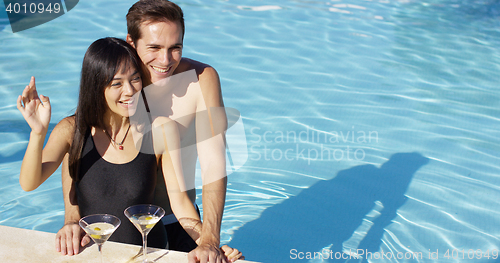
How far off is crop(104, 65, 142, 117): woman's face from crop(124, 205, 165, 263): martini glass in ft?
1.88

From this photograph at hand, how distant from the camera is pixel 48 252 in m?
1.83

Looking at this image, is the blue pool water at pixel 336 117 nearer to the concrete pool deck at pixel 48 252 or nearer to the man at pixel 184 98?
the man at pixel 184 98

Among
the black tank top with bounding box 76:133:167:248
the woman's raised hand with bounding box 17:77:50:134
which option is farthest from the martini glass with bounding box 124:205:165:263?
the woman's raised hand with bounding box 17:77:50:134

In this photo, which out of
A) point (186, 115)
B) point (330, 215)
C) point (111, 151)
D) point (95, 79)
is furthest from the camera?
point (330, 215)

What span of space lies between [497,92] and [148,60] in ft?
18.8

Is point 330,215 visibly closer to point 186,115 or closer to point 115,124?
Result: point 186,115

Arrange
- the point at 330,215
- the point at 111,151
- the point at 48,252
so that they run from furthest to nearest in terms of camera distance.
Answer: the point at 330,215 < the point at 111,151 < the point at 48,252

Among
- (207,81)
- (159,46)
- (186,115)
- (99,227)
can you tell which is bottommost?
(99,227)

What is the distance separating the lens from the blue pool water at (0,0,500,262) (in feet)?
13.0

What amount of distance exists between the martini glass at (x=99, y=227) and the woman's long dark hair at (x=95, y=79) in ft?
1.73

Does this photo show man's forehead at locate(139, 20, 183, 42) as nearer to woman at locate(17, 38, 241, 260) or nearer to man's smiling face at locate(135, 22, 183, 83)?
man's smiling face at locate(135, 22, 183, 83)

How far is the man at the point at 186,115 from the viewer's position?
223 centimetres

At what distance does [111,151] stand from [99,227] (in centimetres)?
65

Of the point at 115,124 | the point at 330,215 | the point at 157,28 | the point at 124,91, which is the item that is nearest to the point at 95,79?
the point at 124,91
